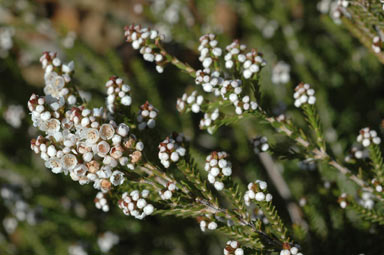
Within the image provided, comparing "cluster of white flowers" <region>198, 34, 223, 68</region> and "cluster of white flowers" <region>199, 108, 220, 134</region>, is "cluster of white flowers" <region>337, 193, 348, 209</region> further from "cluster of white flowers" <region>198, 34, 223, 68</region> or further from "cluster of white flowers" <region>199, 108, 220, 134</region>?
"cluster of white flowers" <region>198, 34, 223, 68</region>

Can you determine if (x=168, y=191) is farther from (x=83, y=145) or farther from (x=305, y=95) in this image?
(x=305, y=95)

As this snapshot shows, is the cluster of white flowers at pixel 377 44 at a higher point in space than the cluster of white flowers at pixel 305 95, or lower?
higher

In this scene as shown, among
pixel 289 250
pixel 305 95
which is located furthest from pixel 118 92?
pixel 289 250

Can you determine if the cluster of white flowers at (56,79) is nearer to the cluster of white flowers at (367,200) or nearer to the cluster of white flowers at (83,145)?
the cluster of white flowers at (83,145)

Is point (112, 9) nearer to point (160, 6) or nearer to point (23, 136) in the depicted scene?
point (160, 6)

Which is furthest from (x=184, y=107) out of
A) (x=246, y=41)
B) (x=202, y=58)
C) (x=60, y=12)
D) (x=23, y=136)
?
(x=60, y=12)

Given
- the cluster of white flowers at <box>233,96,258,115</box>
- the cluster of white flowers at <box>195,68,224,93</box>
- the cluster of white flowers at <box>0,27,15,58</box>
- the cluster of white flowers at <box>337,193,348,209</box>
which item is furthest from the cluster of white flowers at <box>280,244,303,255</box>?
the cluster of white flowers at <box>0,27,15,58</box>

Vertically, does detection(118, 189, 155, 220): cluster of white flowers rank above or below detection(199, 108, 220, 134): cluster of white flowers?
below

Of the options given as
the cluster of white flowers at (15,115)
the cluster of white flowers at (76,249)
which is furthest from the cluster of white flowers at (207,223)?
the cluster of white flowers at (15,115)
